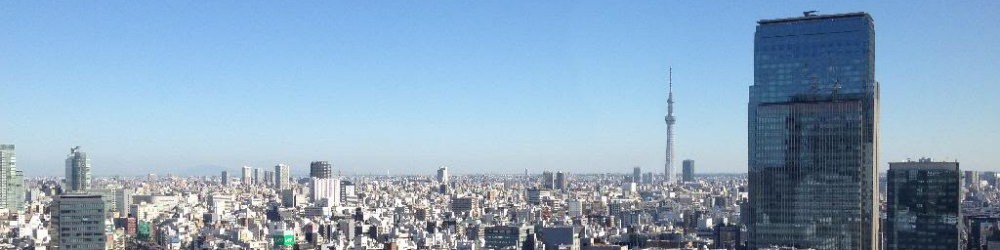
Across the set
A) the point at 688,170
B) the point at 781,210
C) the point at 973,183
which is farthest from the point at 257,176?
the point at 781,210

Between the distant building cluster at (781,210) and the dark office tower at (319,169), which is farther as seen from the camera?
the dark office tower at (319,169)

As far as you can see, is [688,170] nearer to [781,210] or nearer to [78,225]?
[781,210]

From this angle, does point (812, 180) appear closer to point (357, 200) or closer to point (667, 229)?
point (667, 229)

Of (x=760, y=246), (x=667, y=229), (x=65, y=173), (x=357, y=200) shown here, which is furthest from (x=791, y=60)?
(x=357, y=200)

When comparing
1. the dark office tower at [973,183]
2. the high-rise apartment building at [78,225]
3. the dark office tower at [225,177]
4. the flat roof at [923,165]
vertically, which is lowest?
the dark office tower at [225,177]

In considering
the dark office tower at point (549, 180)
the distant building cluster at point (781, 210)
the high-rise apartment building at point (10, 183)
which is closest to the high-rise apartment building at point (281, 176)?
the dark office tower at point (549, 180)

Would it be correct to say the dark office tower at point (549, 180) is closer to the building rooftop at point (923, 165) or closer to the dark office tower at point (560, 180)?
the dark office tower at point (560, 180)

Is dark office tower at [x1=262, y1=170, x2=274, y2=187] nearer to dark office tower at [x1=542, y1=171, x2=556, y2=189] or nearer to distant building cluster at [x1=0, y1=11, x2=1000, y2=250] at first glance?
dark office tower at [x1=542, y1=171, x2=556, y2=189]
